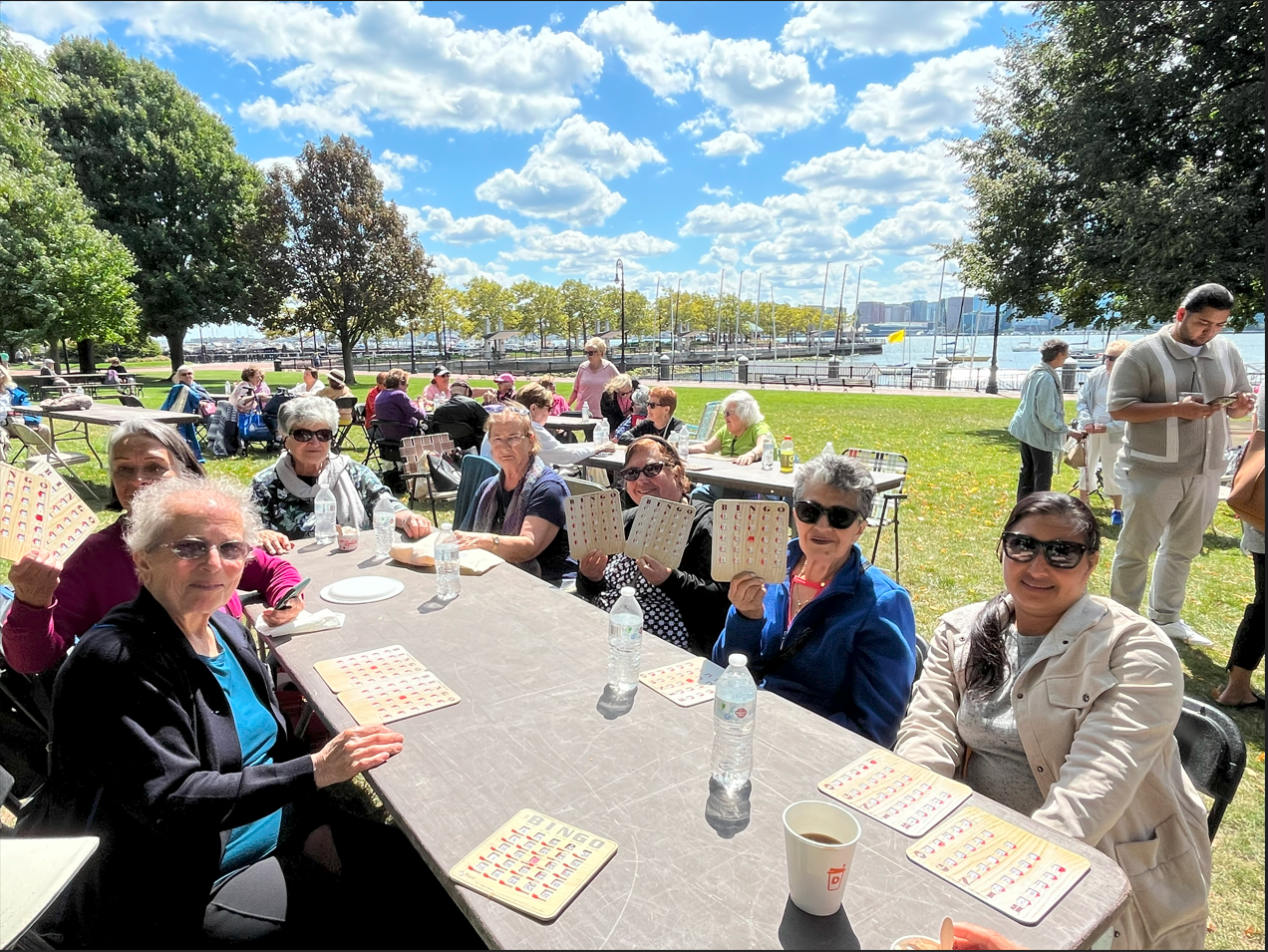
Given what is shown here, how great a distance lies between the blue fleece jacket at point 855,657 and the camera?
211 centimetres

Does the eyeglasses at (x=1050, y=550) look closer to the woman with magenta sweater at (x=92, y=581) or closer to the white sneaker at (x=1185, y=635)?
the woman with magenta sweater at (x=92, y=581)

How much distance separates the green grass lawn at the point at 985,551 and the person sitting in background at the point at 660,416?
234cm

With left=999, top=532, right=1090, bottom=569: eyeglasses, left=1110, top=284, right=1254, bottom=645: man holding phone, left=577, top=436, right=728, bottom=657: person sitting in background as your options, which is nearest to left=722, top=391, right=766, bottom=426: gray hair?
left=1110, top=284, right=1254, bottom=645: man holding phone

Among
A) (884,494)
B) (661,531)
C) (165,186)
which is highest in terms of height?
(165,186)

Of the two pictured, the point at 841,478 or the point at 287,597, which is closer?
the point at 841,478

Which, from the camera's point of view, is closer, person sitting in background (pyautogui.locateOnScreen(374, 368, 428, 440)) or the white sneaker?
the white sneaker

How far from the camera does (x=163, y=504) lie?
1.86 metres

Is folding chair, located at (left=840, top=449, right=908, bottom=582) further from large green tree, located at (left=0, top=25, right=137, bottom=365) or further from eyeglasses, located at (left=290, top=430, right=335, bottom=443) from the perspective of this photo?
large green tree, located at (left=0, top=25, right=137, bottom=365)

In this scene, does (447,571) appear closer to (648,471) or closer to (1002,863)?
(648,471)

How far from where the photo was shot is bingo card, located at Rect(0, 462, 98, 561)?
2.28 m

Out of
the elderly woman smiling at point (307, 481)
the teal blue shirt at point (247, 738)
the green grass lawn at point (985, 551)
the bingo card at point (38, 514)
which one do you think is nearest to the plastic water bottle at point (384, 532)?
the elderly woman smiling at point (307, 481)

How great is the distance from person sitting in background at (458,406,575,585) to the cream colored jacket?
91.1 inches

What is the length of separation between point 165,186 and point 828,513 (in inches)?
1333

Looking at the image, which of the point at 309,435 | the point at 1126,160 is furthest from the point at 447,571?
the point at 1126,160
